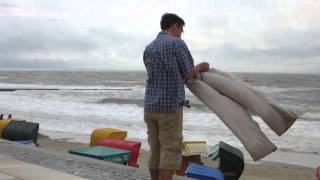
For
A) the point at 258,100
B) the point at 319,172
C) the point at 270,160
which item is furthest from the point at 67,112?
the point at 258,100

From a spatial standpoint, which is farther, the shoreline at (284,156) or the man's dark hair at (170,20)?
the shoreline at (284,156)

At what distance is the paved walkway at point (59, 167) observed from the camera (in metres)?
6.05

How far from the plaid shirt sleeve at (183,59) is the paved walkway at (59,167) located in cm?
206

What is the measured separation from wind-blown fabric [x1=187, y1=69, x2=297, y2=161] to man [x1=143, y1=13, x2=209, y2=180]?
0.17 meters

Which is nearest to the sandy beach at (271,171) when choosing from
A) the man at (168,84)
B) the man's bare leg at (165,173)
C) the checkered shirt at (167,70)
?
the man's bare leg at (165,173)

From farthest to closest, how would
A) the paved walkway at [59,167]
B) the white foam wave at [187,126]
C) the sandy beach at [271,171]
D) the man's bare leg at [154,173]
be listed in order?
the white foam wave at [187,126] → the sandy beach at [271,171] → the paved walkway at [59,167] → the man's bare leg at [154,173]

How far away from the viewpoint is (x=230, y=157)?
7.18 meters

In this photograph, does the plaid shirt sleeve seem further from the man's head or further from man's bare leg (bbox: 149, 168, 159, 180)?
man's bare leg (bbox: 149, 168, 159, 180)

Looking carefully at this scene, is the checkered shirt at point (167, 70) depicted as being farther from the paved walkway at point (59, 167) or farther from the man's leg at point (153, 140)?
the paved walkway at point (59, 167)

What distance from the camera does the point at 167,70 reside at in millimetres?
4402

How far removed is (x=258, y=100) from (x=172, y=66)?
31.5 inches

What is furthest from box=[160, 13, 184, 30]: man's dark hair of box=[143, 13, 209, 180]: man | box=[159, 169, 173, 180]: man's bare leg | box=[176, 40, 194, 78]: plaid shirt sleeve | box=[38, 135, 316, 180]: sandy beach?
box=[38, 135, 316, 180]: sandy beach

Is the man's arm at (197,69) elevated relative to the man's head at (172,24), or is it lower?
lower

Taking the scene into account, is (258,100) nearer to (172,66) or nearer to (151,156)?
(172,66)
